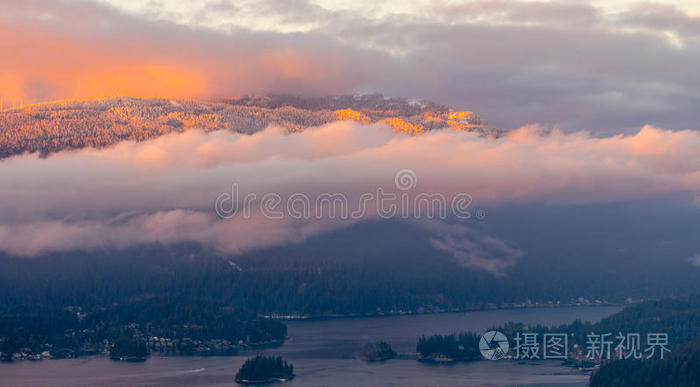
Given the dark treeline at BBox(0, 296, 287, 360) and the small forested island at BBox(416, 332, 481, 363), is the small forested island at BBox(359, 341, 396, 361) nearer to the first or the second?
the small forested island at BBox(416, 332, 481, 363)

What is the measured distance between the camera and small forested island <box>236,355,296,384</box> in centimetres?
15500

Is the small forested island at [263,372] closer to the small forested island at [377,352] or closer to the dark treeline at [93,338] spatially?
the small forested island at [377,352]

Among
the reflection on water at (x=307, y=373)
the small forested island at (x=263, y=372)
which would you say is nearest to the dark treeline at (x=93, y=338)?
the reflection on water at (x=307, y=373)

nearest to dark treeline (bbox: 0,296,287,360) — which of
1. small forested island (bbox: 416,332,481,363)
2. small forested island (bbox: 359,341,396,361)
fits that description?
small forested island (bbox: 359,341,396,361)

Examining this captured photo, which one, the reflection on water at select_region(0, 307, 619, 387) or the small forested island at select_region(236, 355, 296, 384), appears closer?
the reflection on water at select_region(0, 307, 619, 387)

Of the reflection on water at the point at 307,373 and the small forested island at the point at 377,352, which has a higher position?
the small forested island at the point at 377,352

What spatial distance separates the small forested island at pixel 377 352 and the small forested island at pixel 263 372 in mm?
22563

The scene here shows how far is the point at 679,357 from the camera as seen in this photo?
136 metres

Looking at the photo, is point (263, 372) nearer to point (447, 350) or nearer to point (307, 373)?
point (307, 373)

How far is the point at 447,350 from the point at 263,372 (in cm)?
3286

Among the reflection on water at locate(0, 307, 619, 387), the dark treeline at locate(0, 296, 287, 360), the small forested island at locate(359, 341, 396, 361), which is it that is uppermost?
the dark treeline at locate(0, 296, 287, 360)

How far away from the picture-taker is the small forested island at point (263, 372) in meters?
155

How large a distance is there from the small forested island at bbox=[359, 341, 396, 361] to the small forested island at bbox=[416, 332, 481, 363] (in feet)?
15.1

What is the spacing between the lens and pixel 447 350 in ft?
582
